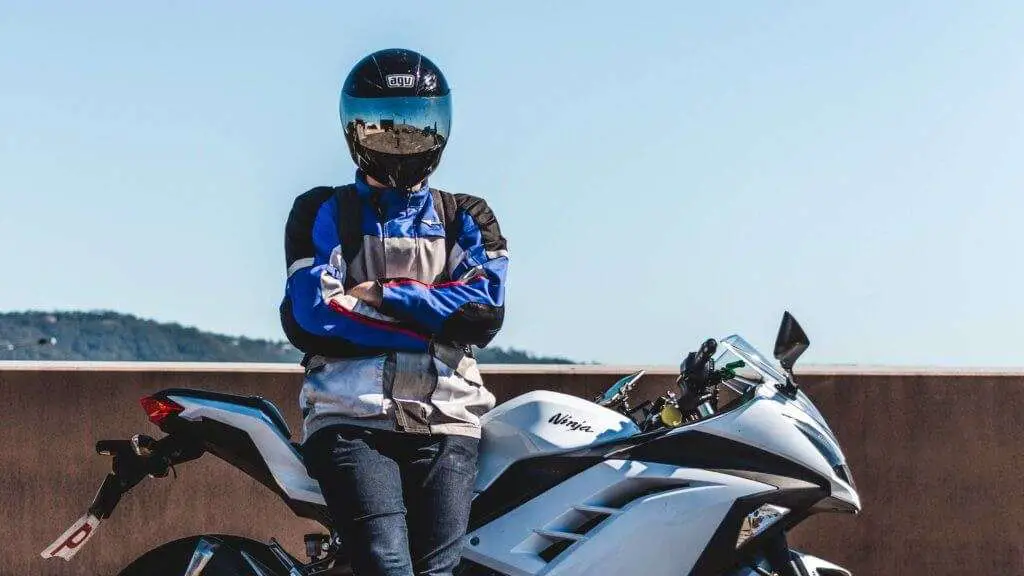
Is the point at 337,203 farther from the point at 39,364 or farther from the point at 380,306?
the point at 39,364

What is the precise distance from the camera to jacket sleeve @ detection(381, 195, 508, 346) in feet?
13.9

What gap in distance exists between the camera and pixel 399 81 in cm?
443

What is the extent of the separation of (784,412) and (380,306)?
1.26 meters

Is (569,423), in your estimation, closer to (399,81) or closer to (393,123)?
(393,123)

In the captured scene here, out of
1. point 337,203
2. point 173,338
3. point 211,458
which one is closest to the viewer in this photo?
point 337,203

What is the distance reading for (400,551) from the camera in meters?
4.05

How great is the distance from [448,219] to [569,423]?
726 millimetres

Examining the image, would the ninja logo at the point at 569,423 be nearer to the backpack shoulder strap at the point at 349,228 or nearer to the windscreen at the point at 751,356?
the windscreen at the point at 751,356

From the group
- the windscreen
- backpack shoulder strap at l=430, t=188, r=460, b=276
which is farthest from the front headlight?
backpack shoulder strap at l=430, t=188, r=460, b=276

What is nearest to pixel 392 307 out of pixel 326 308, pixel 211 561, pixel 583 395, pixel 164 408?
pixel 326 308

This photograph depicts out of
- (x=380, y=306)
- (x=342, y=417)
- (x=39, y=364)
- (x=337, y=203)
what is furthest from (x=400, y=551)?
(x=39, y=364)

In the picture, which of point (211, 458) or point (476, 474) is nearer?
point (476, 474)

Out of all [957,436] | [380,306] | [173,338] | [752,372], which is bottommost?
[173,338]

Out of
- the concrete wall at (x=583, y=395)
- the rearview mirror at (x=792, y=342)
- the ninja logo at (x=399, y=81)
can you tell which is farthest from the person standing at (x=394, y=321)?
the concrete wall at (x=583, y=395)
